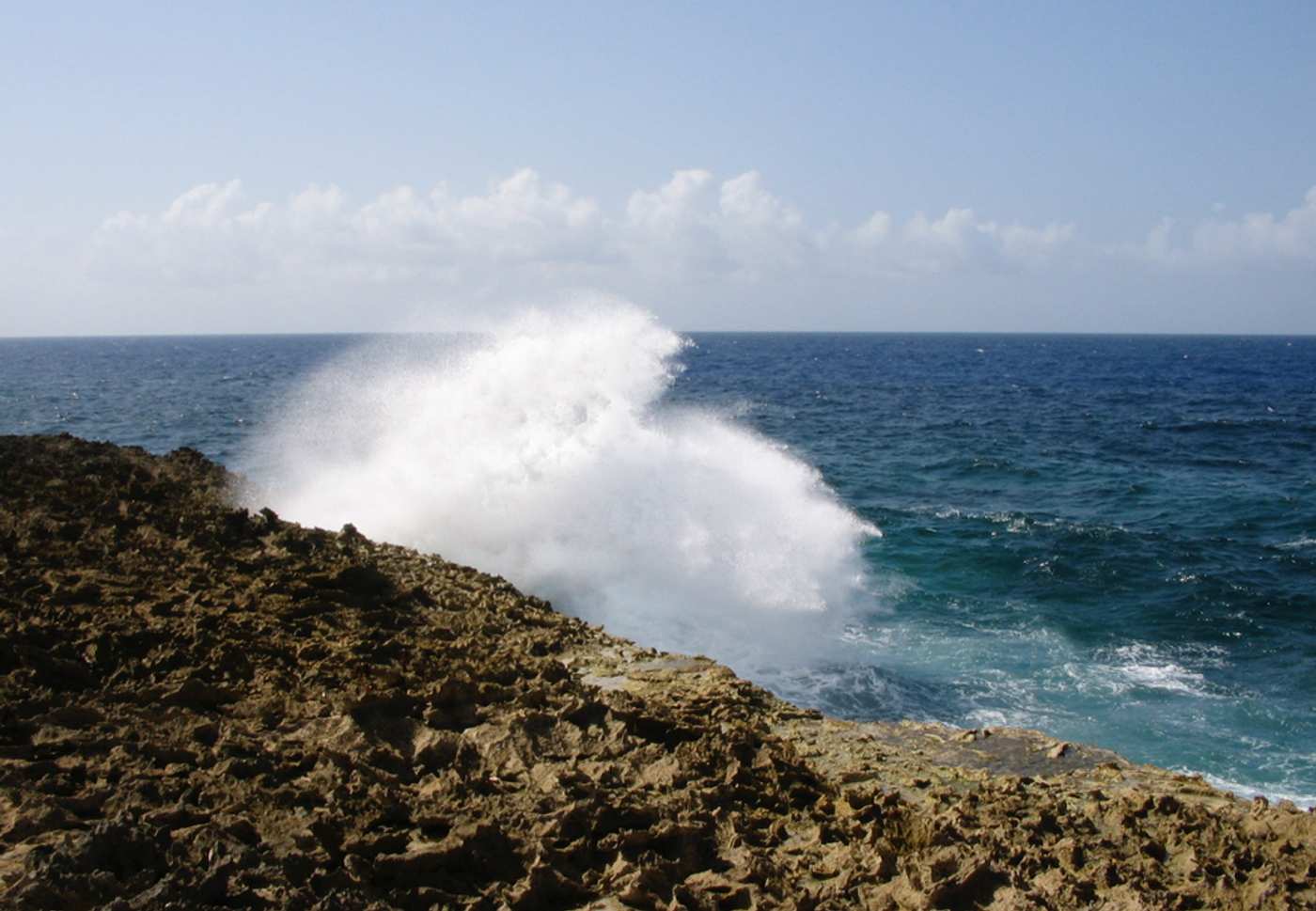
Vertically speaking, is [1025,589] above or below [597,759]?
below

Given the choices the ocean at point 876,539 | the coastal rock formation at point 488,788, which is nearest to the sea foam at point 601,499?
the ocean at point 876,539

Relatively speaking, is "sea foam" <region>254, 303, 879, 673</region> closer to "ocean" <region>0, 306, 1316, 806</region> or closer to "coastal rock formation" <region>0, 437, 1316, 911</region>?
"ocean" <region>0, 306, 1316, 806</region>

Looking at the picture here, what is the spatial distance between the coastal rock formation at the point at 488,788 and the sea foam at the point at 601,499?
4497 mm

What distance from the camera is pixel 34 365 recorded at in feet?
259

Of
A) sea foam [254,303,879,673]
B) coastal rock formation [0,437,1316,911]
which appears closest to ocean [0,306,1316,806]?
sea foam [254,303,879,673]

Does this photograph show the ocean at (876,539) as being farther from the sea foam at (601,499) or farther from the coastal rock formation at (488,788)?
the coastal rock formation at (488,788)

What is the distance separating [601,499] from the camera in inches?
619

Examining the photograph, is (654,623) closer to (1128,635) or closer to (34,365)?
(1128,635)

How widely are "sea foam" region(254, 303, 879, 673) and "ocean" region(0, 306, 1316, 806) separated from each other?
6 cm

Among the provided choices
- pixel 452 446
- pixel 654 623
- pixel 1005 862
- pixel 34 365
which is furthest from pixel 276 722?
pixel 34 365

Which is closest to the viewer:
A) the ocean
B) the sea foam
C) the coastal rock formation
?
the coastal rock formation

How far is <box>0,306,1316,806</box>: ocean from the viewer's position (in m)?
10.7

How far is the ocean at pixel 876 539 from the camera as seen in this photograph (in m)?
10.7

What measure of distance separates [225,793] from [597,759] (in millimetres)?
2230
